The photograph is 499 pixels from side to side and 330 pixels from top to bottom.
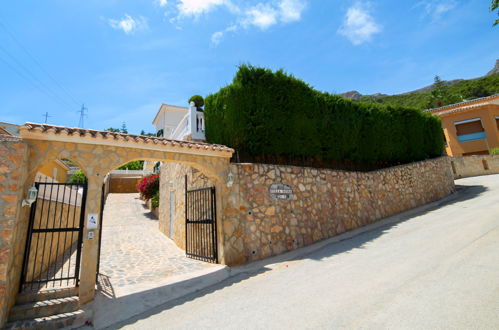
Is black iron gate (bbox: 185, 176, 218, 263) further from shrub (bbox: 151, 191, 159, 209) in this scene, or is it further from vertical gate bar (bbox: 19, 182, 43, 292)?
shrub (bbox: 151, 191, 159, 209)

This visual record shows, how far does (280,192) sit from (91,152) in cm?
534

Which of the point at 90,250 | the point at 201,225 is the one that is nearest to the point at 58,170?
the point at 201,225

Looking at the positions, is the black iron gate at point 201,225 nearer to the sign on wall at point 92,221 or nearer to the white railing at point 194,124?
the white railing at point 194,124

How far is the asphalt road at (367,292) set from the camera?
Answer: 3355 mm

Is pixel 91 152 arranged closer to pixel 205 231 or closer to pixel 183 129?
pixel 205 231

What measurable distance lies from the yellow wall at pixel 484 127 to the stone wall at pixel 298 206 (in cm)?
1922

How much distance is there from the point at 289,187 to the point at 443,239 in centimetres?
438

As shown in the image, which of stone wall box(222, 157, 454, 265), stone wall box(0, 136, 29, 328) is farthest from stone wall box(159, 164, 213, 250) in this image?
stone wall box(0, 136, 29, 328)

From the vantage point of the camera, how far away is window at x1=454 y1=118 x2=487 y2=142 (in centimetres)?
2459

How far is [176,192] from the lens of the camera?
36.2 feet

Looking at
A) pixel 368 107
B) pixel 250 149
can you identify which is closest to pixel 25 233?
pixel 250 149

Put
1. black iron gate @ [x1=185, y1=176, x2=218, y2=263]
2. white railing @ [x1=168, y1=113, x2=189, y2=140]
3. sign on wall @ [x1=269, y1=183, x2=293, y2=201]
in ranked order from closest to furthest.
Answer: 1. black iron gate @ [x1=185, y1=176, x2=218, y2=263]
2. sign on wall @ [x1=269, y1=183, x2=293, y2=201]
3. white railing @ [x1=168, y1=113, x2=189, y2=140]

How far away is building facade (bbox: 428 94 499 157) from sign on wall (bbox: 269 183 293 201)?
26.5m

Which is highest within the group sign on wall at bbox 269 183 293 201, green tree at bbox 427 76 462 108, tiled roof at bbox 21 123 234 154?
green tree at bbox 427 76 462 108
